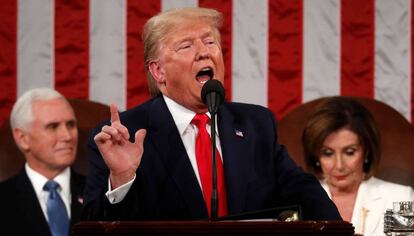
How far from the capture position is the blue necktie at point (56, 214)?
14.1ft

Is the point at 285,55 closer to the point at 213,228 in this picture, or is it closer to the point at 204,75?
the point at 204,75

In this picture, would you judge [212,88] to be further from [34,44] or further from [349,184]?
[34,44]

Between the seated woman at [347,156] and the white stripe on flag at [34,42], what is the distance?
136 cm

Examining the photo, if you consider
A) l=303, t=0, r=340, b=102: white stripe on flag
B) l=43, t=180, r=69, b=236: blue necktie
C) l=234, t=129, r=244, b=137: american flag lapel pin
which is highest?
Result: l=303, t=0, r=340, b=102: white stripe on flag

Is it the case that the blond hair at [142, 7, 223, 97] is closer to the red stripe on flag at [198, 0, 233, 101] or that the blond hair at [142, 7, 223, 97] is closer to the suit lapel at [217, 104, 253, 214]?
the suit lapel at [217, 104, 253, 214]

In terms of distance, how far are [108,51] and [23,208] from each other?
916mm

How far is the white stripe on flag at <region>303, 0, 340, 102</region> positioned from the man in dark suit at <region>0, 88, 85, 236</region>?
122 cm

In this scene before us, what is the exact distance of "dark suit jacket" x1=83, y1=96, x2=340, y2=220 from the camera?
8.89ft

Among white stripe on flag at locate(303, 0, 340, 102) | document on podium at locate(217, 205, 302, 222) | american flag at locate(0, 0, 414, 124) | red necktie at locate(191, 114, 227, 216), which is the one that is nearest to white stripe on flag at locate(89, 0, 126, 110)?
american flag at locate(0, 0, 414, 124)

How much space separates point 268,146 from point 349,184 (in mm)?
1461

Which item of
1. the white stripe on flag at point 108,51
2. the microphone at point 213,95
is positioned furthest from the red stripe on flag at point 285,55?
the microphone at point 213,95

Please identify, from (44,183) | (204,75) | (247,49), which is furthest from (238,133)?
(247,49)

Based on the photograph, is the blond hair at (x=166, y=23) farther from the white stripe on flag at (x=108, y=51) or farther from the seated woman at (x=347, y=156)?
the white stripe on flag at (x=108, y=51)

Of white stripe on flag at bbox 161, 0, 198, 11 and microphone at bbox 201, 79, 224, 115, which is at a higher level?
white stripe on flag at bbox 161, 0, 198, 11
